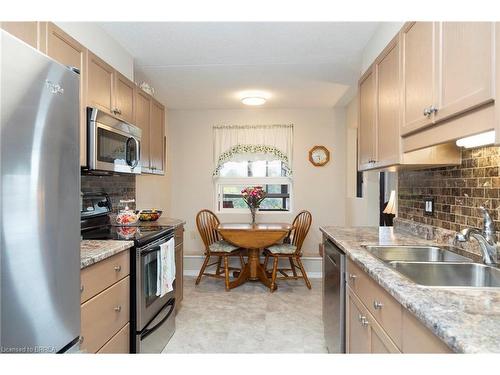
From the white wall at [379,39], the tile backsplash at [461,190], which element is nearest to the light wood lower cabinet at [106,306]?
the tile backsplash at [461,190]

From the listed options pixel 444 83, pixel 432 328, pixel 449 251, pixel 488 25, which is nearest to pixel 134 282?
pixel 432 328

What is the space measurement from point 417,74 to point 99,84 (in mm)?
1952

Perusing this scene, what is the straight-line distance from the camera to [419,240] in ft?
6.68

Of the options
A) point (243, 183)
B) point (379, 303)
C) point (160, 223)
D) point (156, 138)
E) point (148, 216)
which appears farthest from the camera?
point (243, 183)

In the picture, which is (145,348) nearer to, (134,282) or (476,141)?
(134,282)

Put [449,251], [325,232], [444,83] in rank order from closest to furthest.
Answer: [444,83] → [449,251] → [325,232]

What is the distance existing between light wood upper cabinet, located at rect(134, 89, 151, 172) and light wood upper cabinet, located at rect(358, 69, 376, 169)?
191 cm

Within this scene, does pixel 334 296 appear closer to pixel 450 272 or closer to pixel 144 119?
pixel 450 272

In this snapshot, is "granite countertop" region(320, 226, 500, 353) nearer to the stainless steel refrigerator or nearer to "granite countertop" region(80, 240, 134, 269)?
the stainless steel refrigerator

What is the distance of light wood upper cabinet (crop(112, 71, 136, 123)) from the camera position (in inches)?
94.6

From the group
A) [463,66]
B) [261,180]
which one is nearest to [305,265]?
[261,180]

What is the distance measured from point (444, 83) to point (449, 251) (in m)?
0.91

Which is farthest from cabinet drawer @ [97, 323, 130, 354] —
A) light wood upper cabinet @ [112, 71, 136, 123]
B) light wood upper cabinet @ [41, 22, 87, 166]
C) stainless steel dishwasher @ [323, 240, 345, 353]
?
light wood upper cabinet @ [112, 71, 136, 123]

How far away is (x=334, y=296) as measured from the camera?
211cm
